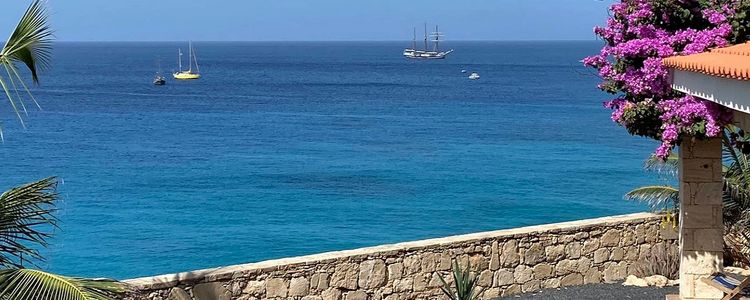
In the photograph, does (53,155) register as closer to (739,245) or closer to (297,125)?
(297,125)

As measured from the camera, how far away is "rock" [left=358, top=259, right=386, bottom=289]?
1100cm

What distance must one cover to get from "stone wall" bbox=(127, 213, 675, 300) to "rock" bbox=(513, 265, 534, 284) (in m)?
0.01

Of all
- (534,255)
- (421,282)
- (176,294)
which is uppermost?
(176,294)

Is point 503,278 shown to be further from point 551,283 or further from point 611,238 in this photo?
point 611,238

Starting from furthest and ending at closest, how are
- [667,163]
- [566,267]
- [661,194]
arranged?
[667,163] < [661,194] < [566,267]

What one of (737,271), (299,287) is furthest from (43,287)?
(737,271)

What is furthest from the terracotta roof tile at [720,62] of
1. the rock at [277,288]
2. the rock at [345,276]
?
the rock at [277,288]

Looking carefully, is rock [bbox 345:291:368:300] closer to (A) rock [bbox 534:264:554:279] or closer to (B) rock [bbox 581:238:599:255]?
(A) rock [bbox 534:264:554:279]

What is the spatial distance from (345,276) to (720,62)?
16.6ft

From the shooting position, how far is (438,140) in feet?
176

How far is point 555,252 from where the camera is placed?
12.0 m

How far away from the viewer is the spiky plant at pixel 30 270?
19.7 feet

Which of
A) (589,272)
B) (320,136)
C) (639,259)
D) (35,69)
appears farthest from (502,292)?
(320,136)

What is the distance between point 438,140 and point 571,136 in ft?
24.8
